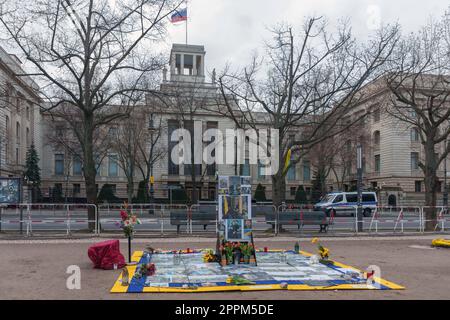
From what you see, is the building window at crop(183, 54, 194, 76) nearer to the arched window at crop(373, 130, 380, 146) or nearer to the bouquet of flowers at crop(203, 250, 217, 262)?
the arched window at crop(373, 130, 380, 146)

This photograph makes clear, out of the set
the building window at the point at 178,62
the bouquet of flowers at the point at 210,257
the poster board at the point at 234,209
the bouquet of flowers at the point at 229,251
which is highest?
the building window at the point at 178,62

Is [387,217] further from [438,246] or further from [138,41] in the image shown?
[138,41]

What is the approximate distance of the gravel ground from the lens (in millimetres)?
9141

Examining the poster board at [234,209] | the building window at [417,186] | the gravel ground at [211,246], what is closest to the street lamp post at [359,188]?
the gravel ground at [211,246]

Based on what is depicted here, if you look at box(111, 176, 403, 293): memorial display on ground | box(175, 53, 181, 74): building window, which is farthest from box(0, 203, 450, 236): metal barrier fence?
box(175, 53, 181, 74): building window

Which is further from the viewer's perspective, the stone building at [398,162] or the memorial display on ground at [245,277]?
the stone building at [398,162]

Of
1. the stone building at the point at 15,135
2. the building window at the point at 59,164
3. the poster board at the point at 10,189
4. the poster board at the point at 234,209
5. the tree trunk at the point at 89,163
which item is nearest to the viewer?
the poster board at the point at 234,209

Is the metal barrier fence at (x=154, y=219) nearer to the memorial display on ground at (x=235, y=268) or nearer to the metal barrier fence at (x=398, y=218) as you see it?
the memorial display on ground at (x=235, y=268)

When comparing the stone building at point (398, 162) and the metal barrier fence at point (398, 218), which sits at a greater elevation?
the stone building at point (398, 162)

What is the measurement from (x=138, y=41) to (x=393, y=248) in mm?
14920

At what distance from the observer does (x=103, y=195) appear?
57.7m

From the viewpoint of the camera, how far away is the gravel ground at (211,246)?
30.0 feet

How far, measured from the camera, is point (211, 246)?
1805cm

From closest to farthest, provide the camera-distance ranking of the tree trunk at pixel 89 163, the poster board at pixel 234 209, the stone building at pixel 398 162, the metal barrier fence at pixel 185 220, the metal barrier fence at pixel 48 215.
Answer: the poster board at pixel 234 209 → the metal barrier fence at pixel 185 220 → the tree trunk at pixel 89 163 → the metal barrier fence at pixel 48 215 → the stone building at pixel 398 162
